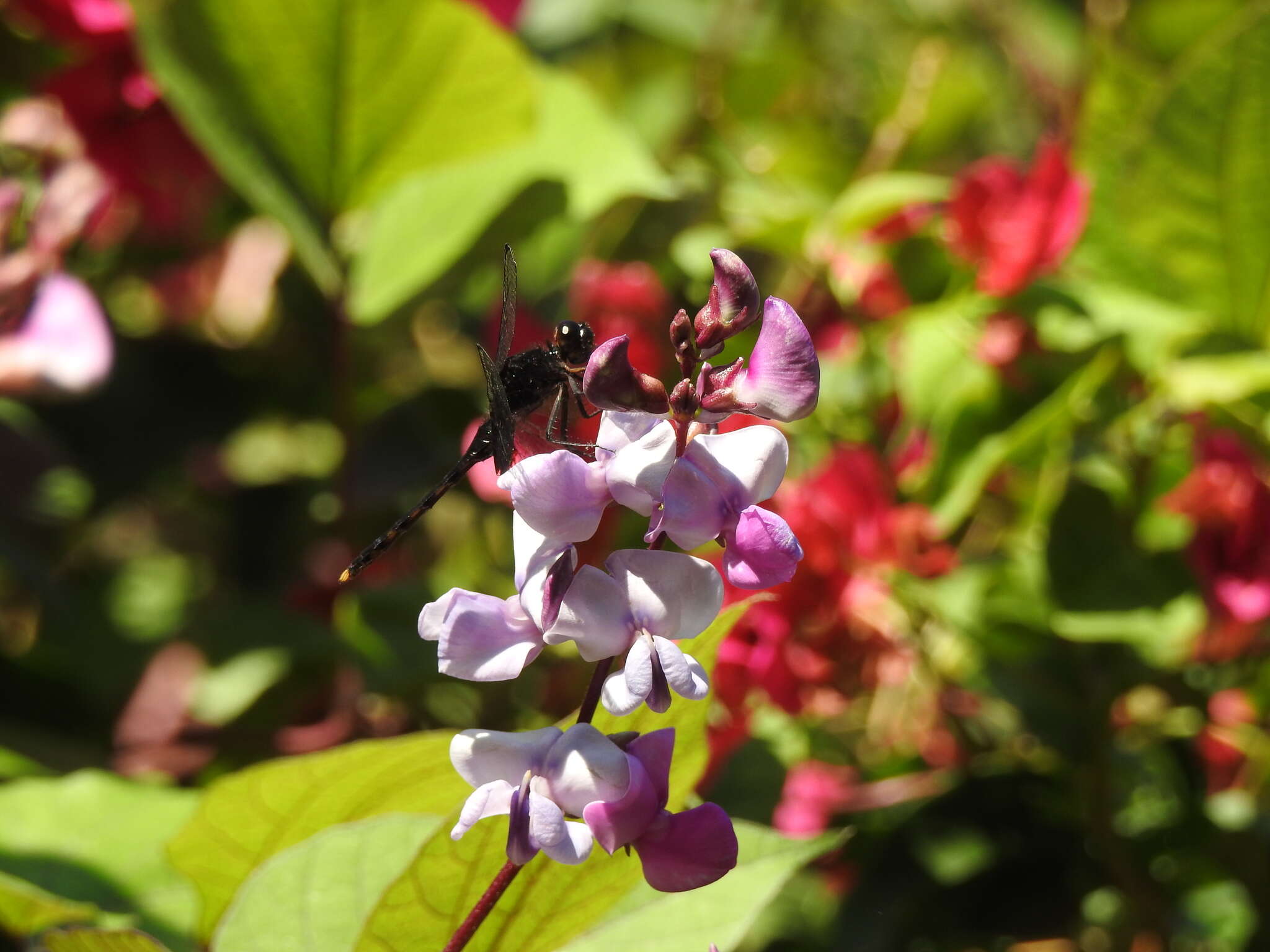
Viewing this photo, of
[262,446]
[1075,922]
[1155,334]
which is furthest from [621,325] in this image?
[262,446]

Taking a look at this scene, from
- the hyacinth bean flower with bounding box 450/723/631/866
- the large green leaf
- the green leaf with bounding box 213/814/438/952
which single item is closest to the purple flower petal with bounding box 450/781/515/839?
the hyacinth bean flower with bounding box 450/723/631/866

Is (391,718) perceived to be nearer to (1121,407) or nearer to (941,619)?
(941,619)

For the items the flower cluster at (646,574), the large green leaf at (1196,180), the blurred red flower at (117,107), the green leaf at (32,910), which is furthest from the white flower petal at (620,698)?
the blurred red flower at (117,107)

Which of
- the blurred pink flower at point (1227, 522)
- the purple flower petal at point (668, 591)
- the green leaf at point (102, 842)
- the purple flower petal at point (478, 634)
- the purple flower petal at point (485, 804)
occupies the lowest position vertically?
the green leaf at point (102, 842)

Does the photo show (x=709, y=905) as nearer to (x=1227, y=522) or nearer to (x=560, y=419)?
(x=560, y=419)

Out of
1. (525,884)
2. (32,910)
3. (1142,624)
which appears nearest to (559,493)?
(525,884)

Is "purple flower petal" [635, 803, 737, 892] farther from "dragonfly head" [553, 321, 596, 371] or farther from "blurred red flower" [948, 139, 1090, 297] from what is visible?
"blurred red flower" [948, 139, 1090, 297]

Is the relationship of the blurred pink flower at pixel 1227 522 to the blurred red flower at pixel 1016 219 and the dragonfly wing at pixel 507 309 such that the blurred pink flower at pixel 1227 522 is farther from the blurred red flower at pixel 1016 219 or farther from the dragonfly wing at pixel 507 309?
the dragonfly wing at pixel 507 309

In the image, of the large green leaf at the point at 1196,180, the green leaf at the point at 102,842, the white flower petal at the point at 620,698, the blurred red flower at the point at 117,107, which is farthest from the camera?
the blurred red flower at the point at 117,107
